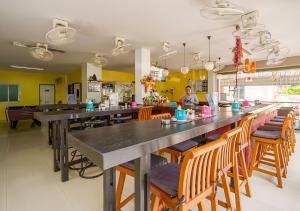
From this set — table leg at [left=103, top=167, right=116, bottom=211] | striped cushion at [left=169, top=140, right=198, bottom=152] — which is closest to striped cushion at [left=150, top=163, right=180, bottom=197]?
table leg at [left=103, top=167, right=116, bottom=211]

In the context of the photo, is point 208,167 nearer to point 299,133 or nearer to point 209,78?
point 299,133

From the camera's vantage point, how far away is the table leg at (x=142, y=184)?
109 centimetres

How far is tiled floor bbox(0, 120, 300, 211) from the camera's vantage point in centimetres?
202

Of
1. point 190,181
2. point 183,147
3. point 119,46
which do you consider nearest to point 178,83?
point 119,46

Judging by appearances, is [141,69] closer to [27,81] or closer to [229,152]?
[229,152]

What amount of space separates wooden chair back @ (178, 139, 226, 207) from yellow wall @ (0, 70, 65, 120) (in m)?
11.6

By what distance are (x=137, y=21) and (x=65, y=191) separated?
305 cm

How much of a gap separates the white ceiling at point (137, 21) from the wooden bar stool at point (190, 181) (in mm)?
2344

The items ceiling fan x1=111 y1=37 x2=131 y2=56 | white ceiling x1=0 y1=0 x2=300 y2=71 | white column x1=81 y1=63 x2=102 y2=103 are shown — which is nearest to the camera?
white ceiling x1=0 y1=0 x2=300 y2=71

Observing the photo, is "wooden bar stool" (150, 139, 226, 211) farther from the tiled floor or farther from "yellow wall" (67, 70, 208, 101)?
"yellow wall" (67, 70, 208, 101)

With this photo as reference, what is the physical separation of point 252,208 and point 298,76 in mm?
6501

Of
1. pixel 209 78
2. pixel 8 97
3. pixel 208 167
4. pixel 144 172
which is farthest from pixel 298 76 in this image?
pixel 8 97

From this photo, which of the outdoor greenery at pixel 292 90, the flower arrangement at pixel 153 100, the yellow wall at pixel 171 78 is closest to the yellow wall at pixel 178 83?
the yellow wall at pixel 171 78

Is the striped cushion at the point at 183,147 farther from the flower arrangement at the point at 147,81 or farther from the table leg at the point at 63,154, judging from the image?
the flower arrangement at the point at 147,81
